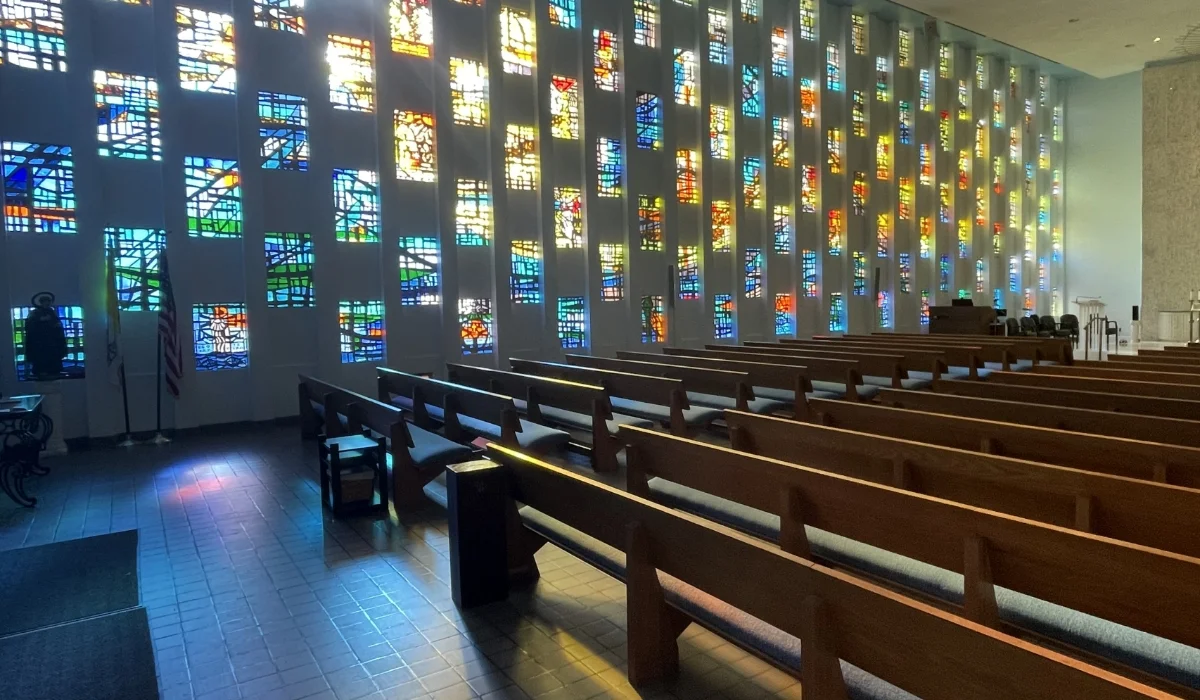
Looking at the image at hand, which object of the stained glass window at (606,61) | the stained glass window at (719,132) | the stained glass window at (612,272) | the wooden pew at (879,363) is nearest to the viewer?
the wooden pew at (879,363)

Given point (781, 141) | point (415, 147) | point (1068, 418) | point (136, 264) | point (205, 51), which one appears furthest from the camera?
point (781, 141)

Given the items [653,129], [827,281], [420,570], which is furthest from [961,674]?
[827,281]

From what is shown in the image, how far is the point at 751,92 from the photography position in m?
13.2

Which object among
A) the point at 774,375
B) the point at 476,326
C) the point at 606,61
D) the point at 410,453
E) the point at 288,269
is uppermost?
the point at 606,61

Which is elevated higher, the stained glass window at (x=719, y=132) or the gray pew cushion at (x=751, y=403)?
the stained glass window at (x=719, y=132)

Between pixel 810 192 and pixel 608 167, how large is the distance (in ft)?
16.1

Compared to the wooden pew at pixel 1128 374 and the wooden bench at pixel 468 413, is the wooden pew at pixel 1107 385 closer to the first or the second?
the wooden pew at pixel 1128 374

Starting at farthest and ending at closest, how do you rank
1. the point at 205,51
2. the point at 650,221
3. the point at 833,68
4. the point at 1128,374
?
1. the point at 833,68
2. the point at 650,221
3. the point at 205,51
4. the point at 1128,374

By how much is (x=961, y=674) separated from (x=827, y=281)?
13.5m

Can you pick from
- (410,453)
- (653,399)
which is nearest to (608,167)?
(653,399)

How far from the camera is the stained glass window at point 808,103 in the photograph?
550 inches

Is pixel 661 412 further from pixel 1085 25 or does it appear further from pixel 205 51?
pixel 1085 25

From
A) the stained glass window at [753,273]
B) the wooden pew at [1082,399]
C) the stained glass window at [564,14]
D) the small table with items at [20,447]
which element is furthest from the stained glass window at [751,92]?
the small table with items at [20,447]

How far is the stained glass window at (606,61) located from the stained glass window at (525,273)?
2.80 meters
